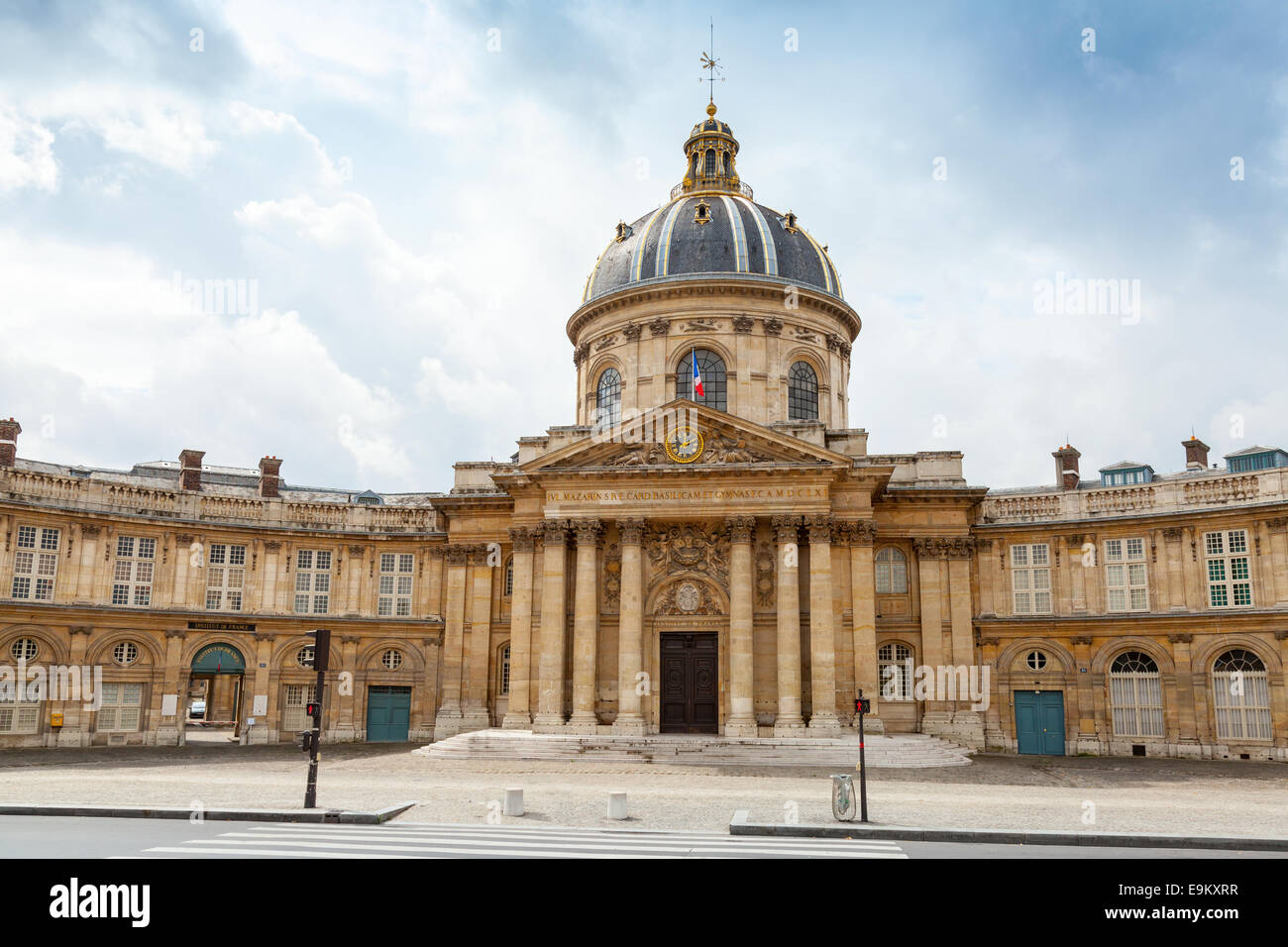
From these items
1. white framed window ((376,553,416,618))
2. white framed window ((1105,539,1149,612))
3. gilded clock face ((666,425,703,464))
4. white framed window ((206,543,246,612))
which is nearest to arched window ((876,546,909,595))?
white framed window ((1105,539,1149,612))

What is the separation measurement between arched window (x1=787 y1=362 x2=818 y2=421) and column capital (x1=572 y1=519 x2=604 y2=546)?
38.5 feet

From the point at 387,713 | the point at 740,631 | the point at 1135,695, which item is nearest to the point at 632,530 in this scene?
the point at 740,631

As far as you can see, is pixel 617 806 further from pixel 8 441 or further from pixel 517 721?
pixel 8 441

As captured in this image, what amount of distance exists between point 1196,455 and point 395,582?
123 ft

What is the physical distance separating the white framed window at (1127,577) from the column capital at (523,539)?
22878mm

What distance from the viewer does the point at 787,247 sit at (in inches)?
1890

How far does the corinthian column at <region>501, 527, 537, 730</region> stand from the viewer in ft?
130

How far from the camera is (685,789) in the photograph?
25.3 meters

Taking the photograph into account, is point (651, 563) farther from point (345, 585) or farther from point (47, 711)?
point (47, 711)

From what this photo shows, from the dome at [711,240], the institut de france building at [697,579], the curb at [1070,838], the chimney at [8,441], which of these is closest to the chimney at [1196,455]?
the institut de france building at [697,579]

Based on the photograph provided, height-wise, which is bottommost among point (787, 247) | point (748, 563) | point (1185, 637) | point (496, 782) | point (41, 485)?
point (496, 782)
